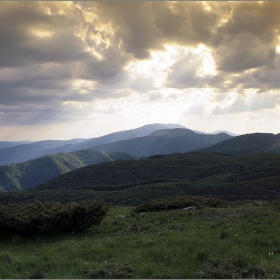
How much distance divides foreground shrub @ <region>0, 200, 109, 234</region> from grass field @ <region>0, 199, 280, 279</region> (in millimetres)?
516

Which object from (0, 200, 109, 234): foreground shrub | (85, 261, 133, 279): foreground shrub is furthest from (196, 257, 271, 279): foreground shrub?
(0, 200, 109, 234): foreground shrub

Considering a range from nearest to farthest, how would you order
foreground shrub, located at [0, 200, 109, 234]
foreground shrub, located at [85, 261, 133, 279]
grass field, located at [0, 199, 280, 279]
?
foreground shrub, located at [85, 261, 133, 279]
grass field, located at [0, 199, 280, 279]
foreground shrub, located at [0, 200, 109, 234]

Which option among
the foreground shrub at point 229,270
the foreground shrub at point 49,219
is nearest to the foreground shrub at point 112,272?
the foreground shrub at point 229,270

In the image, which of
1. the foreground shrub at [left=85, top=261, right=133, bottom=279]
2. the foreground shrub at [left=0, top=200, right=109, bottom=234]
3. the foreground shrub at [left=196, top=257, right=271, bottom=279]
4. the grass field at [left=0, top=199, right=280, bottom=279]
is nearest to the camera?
the foreground shrub at [left=196, top=257, right=271, bottom=279]

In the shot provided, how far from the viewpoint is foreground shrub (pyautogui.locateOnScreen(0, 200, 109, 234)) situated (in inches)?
556

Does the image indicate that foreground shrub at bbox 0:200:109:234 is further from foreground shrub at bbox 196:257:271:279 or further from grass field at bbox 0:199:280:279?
foreground shrub at bbox 196:257:271:279

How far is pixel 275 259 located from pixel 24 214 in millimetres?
13535

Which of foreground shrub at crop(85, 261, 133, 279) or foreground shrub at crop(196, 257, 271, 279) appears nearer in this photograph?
foreground shrub at crop(196, 257, 271, 279)

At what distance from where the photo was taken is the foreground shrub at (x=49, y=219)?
1413cm

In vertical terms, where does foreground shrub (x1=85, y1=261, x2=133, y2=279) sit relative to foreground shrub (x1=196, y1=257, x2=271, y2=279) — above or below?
above

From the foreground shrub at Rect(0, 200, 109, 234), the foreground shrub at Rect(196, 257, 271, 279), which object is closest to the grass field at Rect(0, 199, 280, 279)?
the foreground shrub at Rect(196, 257, 271, 279)

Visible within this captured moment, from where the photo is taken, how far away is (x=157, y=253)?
10359 mm

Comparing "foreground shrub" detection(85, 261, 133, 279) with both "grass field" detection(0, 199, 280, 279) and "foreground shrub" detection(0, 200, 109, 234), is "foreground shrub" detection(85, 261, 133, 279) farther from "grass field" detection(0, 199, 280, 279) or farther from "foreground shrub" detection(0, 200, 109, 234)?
"foreground shrub" detection(0, 200, 109, 234)

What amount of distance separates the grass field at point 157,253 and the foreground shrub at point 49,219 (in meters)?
0.52
